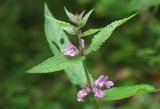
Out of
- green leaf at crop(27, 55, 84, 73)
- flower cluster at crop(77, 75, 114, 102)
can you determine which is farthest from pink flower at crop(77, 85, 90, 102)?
green leaf at crop(27, 55, 84, 73)

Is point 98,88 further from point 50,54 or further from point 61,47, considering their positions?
point 50,54

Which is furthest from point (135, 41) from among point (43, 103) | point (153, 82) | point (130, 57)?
point (43, 103)

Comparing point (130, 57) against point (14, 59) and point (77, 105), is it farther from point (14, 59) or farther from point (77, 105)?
point (14, 59)

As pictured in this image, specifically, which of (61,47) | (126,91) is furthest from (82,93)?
(61,47)

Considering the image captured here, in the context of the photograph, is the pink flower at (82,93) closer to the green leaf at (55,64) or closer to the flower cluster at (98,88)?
the flower cluster at (98,88)

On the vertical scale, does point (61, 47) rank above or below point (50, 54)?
below

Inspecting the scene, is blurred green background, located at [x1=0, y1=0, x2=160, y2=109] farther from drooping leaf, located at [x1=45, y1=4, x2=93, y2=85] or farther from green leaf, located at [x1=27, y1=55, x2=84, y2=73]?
green leaf, located at [x1=27, y1=55, x2=84, y2=73]
